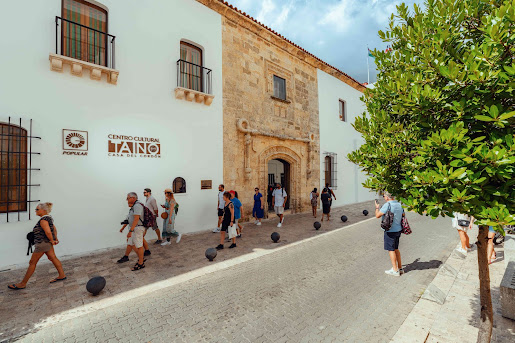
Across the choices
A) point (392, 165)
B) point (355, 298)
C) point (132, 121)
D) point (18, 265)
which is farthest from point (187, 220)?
point (392, 165)

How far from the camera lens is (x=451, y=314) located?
3.58 meters

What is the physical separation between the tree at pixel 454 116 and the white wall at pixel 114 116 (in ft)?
22.7

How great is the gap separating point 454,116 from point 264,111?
31.6 feet

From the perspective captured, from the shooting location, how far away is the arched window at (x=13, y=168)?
5.51 m

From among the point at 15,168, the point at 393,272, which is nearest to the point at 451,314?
the point at 393,272

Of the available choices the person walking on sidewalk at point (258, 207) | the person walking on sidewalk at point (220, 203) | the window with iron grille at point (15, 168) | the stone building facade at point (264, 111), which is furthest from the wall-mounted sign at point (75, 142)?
the person walking on sidewalk at point (258, 207)

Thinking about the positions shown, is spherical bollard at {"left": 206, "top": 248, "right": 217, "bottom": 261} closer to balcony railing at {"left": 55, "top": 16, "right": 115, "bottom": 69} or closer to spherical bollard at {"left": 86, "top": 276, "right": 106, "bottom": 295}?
spherical bollard at {"left": 86, "top": 276, "right": 106, "bottom": 295}

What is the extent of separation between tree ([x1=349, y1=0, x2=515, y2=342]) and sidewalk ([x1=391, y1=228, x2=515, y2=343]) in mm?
768

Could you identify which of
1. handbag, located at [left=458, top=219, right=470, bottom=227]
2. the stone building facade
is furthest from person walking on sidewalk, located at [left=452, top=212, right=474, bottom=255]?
the stone building facade

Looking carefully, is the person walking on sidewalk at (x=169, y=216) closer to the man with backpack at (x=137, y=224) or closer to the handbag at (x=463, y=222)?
the man with backpack at (x=137, y=224)

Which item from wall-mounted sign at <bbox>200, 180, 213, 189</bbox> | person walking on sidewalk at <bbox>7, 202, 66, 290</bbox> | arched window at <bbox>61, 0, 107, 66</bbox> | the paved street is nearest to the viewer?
the paved street

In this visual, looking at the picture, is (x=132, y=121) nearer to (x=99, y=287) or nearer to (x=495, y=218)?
(x=99, y=287)

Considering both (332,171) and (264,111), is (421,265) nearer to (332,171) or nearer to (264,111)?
(264,111)

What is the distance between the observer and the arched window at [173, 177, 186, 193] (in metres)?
8.16
